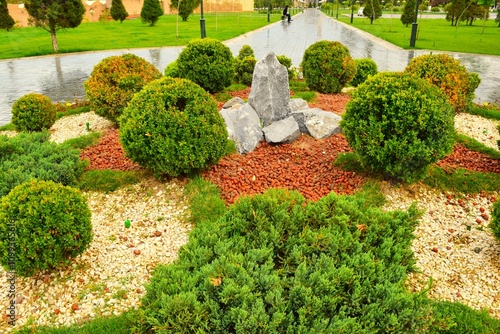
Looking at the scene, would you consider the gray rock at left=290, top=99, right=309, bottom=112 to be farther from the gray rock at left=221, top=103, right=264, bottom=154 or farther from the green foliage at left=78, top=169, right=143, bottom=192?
the green foliage at left=78, top=169, right=143, bottom=192

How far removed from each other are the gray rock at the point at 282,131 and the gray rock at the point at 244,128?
0.62 ft

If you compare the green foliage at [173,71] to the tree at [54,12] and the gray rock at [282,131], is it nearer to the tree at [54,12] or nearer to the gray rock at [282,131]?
the gray rock at [282,131]

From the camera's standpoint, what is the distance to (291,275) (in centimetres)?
326

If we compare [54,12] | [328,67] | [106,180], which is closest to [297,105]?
[328,67]

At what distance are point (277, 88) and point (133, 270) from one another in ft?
17.4

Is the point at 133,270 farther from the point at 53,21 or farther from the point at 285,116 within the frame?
the point at 53,21

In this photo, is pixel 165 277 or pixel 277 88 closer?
pixel 165 277

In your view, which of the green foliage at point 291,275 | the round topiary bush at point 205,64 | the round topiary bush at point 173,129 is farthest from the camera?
the round topiary bush at point 205,64

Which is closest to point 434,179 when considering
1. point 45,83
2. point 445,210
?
point 445,210

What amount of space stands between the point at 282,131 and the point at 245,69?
19.5ft

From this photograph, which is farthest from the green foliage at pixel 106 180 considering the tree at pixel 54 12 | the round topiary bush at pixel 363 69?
the tree at pixel 54 12

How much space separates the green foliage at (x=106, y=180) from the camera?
6617 mm

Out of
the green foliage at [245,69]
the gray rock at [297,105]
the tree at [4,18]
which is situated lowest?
the gray rock at [297,105]

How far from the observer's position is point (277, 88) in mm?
8578
